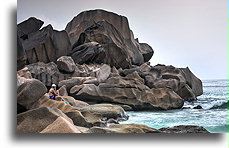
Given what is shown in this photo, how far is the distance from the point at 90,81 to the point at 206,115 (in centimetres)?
311

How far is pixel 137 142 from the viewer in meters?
3.78

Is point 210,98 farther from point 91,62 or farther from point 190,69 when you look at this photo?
point 91,62

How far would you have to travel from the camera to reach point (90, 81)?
6.41 meters

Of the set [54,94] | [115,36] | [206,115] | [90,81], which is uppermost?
[115,36]

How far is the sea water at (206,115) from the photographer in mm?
3887

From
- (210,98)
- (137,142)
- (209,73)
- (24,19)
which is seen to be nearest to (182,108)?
(210,98)

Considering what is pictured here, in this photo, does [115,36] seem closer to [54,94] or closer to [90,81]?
[90,81]

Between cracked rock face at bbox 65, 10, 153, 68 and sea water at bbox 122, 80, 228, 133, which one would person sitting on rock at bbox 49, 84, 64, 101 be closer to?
cracked rock face at bbox 65, 10, 153, 68

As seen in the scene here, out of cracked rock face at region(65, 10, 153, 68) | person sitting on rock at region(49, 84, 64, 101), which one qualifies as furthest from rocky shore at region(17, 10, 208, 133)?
person sitting on rock at region(49, 84, 64, 101)

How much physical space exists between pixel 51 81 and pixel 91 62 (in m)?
2.82

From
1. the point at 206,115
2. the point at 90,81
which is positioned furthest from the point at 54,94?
the point at 206,115

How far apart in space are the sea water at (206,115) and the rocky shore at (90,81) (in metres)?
0.13

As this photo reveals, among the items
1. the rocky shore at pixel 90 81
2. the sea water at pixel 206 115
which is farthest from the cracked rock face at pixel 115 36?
the sea water at pixel 206 115

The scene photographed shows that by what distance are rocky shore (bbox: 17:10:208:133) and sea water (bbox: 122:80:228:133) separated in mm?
132
